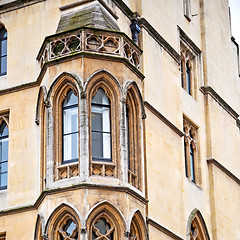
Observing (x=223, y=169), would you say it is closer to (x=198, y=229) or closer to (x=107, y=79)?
(x=198, y=229)

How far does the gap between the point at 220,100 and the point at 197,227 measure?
5649mm

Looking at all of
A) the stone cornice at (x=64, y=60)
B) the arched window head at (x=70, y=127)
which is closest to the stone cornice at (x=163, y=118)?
the stone cornice at (x=64, y=60)

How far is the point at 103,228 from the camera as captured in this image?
103 ft

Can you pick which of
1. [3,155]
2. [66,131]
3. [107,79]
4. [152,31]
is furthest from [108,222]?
[152,31]

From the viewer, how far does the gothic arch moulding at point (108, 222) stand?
3106 cm

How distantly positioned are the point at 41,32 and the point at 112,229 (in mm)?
7068

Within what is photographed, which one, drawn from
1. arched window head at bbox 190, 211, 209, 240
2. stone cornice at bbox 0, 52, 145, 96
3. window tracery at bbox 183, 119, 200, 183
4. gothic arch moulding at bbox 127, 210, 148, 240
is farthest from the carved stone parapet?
window tracery at bbox 183, 119, 200, 183

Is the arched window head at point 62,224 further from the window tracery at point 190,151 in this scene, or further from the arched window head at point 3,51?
the window tracery at point 190,151

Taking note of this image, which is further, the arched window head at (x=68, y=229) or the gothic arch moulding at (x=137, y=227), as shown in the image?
the gothic arch moulding at (x=137, y=227)

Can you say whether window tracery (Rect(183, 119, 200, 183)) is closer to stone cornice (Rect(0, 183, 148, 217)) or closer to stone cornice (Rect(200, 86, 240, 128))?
stone cornice (Rect(200, 86, 240, 128))

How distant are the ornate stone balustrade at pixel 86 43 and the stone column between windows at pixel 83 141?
1636 mm

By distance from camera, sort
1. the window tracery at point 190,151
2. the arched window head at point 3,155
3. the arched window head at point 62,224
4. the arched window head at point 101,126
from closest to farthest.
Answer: the arched window head at point 62,224 → the arched window head at point 101,126 → the arched window head at point 3,155 → the window tracery at point 190,151

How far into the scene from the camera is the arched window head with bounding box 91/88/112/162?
3203 cm

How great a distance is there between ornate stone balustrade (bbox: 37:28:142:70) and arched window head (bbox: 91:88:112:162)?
1.22 m
